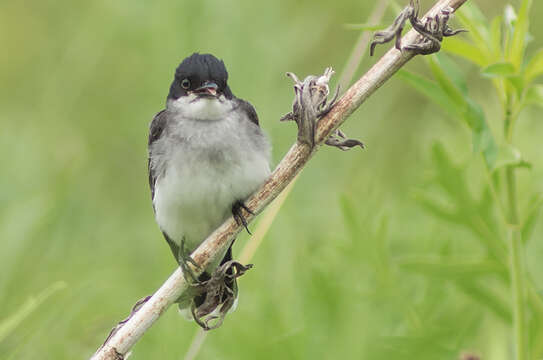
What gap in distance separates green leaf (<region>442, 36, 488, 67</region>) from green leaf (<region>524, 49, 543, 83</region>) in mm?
128

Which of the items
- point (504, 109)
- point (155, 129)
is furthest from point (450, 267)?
point (155, 129)

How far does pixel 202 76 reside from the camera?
2947mm

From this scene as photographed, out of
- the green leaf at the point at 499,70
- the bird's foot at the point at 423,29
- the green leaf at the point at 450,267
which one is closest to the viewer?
the bird's foot at the point at 423,29

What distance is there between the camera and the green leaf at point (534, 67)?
7.13 ft

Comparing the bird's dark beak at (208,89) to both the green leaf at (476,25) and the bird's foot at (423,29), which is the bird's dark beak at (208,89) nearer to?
the green leaf at (476,25)

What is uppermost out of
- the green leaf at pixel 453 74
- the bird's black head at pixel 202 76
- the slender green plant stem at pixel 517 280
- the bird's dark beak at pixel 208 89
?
the bird's black head at pixel 202 76

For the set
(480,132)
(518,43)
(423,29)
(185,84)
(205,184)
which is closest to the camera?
(423,29)

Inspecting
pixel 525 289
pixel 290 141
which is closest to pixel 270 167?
pixel 525 289

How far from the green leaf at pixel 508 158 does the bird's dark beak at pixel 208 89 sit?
114cm

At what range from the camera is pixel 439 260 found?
2.66m

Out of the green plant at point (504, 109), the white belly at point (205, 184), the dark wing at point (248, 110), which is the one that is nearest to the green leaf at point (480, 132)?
the green plant at point (504, 109)

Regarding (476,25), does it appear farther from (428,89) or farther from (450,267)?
(450,267)

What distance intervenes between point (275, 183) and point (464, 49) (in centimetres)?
67

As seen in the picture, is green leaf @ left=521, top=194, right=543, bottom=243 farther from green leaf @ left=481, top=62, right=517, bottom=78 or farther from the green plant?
green leaf @ left=481, top=62, right=517, bottom=78
